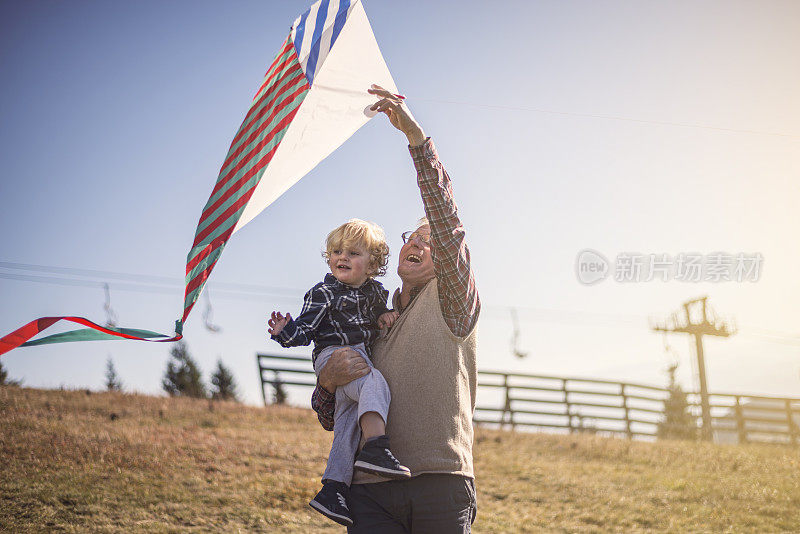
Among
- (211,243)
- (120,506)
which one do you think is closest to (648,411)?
(120,506)

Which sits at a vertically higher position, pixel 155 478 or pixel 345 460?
pixel 345 460

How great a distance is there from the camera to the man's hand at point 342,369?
2396mm

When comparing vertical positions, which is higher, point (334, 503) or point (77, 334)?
point (77, 334)

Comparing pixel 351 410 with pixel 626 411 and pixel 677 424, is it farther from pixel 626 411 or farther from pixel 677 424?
pixel 677 424

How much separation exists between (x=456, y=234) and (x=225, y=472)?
6047 mm

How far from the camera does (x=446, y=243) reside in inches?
88.5

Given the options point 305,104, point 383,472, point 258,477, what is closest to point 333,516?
point 383,472

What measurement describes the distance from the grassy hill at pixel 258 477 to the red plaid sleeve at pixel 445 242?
455 cm

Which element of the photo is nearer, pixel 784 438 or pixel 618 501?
pixel 618 501

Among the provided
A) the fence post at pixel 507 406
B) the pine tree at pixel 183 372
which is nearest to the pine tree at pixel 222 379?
the pine tree at pixel 183 372

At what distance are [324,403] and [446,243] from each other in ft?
2.82

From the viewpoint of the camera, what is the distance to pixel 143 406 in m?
10.1

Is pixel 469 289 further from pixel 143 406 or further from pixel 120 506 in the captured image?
pixel 143 406

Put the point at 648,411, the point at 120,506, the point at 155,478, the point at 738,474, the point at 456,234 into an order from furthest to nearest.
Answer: the point at 648,411 < the point at 738,474 < the point at 155,478 < the point at 120,506 < the point at 456,234
